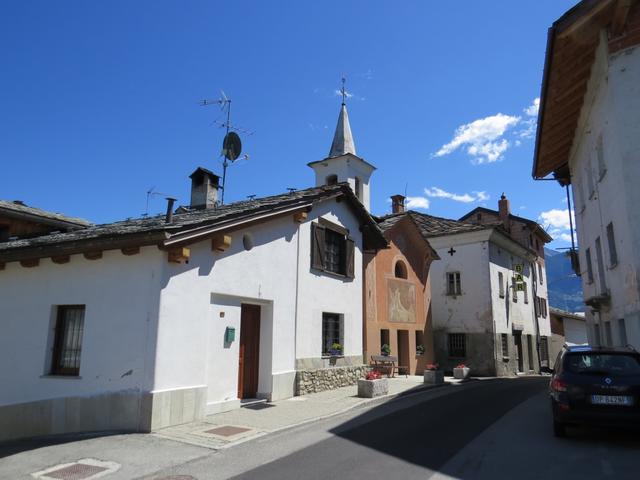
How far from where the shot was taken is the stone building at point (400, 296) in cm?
1812

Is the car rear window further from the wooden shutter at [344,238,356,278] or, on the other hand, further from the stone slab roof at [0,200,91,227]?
the stone slab roof at [0,200,91,227]

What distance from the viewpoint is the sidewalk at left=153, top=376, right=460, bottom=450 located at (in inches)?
313

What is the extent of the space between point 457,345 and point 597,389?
20.3 meters

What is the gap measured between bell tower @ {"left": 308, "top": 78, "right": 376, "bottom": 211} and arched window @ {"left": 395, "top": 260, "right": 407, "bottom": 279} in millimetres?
5976

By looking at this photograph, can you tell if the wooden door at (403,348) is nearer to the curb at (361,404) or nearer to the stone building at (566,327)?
the curb at (361,404)

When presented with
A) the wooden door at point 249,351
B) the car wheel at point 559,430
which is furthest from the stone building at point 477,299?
the car wheel at point 559,430

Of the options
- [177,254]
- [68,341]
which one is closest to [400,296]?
[177,254]

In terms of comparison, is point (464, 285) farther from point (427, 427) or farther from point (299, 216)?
point (427, 427)

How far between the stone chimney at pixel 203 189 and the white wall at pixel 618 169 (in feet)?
36.7

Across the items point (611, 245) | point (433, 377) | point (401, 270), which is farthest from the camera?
point (401, 270)

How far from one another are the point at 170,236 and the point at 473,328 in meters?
21.4

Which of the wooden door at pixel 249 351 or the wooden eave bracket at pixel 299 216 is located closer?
the wooden door at pixel 249 351

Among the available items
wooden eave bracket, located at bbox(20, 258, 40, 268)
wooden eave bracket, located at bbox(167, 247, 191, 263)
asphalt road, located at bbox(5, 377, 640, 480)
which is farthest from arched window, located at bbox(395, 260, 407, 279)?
wooden eave bracket, located at bbox(20, 258, 40, 268)

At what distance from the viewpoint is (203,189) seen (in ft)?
51.8
